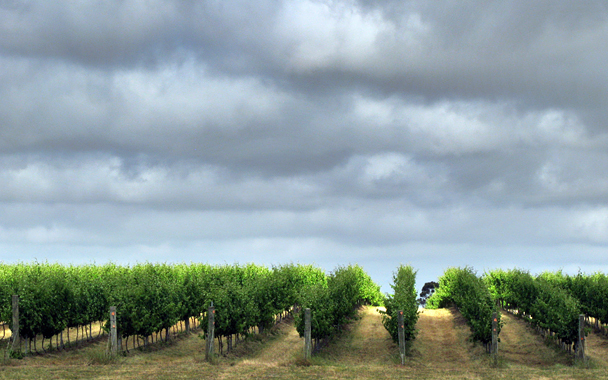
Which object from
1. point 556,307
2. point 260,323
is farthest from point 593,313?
point 260,323

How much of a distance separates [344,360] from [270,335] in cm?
997

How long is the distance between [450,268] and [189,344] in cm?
4695

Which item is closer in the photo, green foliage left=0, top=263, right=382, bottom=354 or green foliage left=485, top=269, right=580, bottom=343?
green foliage left=485, top=269, right=580, bottom=343

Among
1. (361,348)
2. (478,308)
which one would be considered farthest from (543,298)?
(361,348)

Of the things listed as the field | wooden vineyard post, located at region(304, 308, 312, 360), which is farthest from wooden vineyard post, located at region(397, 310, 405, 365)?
wooden vineyard post, located at region(304, 308, 312, 360)

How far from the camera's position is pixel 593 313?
47.1 meters

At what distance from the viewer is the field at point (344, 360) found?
2761cm

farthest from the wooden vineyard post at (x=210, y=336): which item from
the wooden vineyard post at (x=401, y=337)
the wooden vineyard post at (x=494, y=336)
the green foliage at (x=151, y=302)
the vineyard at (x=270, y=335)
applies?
the wooden vineyard post at (x=494, y=336)

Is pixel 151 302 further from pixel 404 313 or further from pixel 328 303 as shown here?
pixel 404 313

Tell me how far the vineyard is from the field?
0.29 ft

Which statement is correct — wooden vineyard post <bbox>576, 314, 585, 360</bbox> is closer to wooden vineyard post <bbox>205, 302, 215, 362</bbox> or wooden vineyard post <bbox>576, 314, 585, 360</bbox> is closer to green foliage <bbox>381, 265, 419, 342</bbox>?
green foliage <bbox>381, 265, 419, 342</bbox>

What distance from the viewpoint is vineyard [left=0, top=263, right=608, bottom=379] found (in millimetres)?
29125

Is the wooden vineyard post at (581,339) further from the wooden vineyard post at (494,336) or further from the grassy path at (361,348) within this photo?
the grassy path at (361,348)

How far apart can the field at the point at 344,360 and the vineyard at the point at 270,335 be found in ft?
0.29
